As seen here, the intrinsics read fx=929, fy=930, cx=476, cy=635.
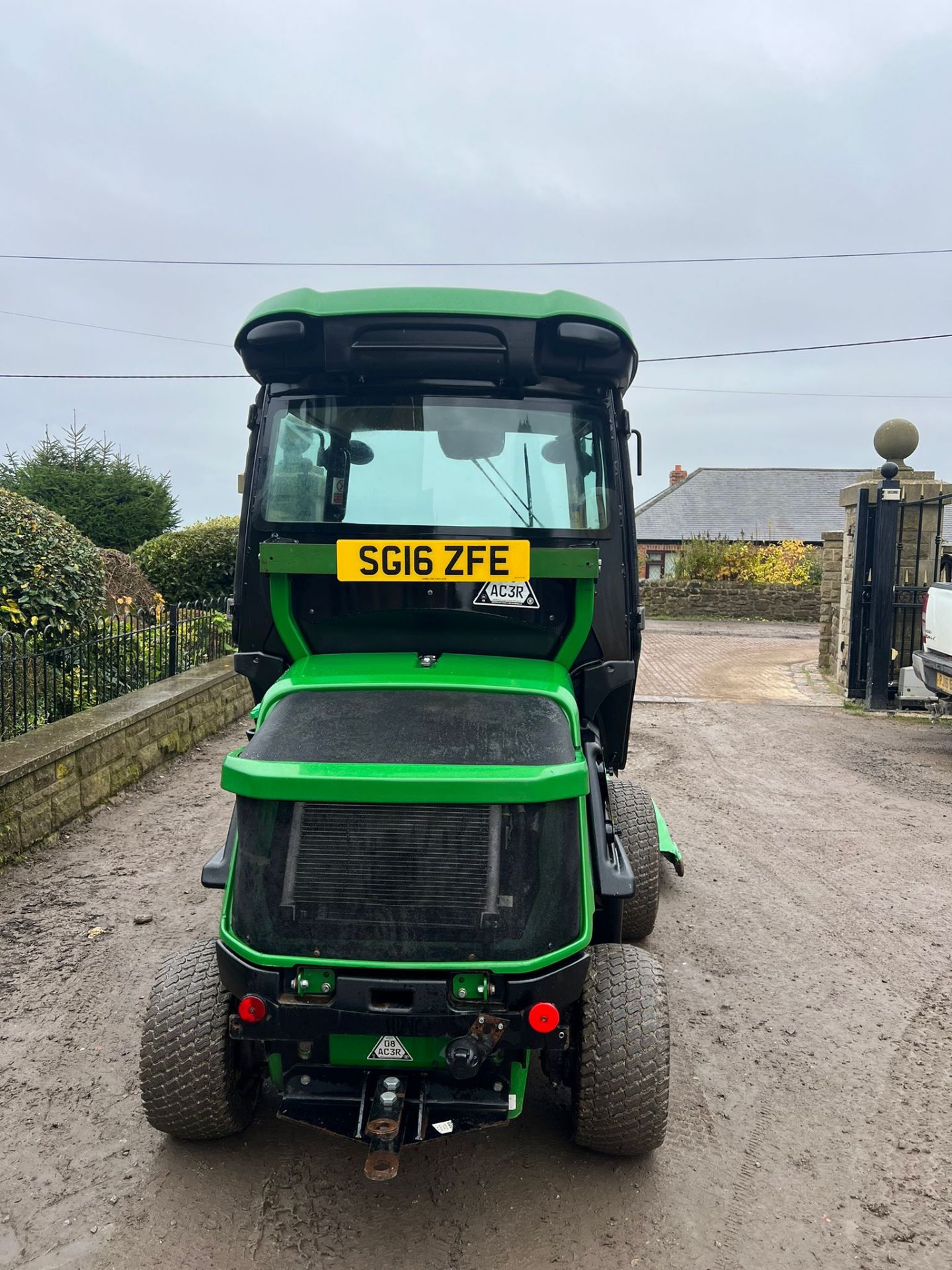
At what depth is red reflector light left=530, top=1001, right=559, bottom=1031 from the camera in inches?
99.3

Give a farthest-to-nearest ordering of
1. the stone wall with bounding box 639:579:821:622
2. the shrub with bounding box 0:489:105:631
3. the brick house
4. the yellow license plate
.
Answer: the brick house, the stone wall with bounding box 639:579:821:622, the shrub with bounding box 0:489:105:631, the yellow license plate

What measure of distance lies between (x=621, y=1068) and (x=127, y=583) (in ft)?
35.2

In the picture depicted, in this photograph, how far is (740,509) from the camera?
38594 millimetres

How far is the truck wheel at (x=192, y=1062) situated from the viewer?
2.74m

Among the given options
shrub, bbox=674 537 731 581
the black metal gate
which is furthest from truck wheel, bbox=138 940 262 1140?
shrub, bbox=674 537 731 581

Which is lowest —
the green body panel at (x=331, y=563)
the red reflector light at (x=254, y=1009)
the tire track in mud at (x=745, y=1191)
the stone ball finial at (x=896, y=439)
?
the tire track in mud at (x=745, y=1191)

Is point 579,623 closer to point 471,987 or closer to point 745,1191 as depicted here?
point 471,987

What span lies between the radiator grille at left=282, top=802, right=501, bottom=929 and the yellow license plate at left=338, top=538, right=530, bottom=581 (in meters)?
1.06

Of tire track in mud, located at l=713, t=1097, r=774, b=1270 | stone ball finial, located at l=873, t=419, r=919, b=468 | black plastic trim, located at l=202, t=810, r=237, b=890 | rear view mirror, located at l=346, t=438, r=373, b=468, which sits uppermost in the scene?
stone ball finial, located at l=873, t=419, r=919, b=468

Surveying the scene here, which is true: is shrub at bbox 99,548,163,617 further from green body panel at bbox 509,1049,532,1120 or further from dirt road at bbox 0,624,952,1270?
green body panel at bbox 509,1049,532,1120

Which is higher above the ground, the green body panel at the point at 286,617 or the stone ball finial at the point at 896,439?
the stone ball finial at the point at 896,439

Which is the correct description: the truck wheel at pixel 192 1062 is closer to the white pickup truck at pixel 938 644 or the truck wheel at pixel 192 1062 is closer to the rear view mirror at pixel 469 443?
the rear view mirror at pixel 469 443

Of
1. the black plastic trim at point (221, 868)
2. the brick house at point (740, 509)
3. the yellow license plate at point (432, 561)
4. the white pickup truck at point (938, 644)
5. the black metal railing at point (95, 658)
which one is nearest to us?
the black plastic trim at point (221, 868)

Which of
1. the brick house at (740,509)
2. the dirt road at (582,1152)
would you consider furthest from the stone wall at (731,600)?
the dirt road at (582,1152)
